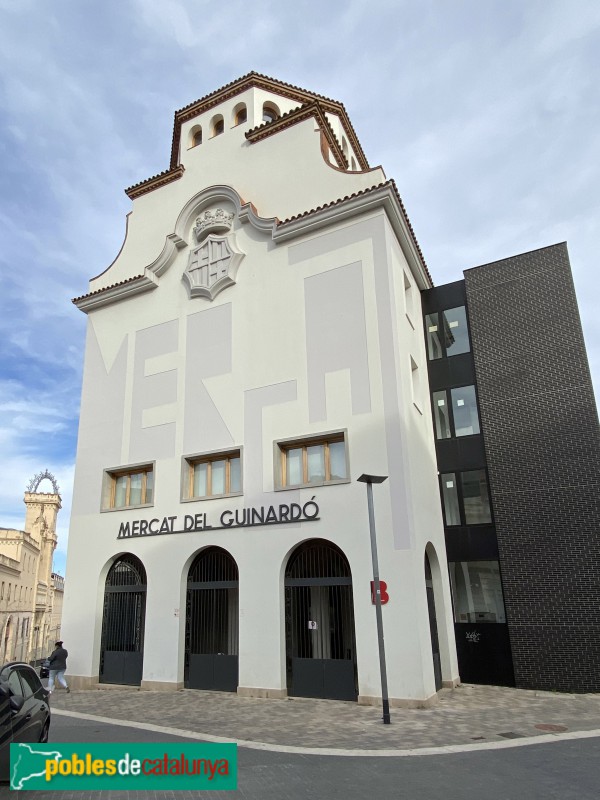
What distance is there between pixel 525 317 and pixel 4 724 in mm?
17520

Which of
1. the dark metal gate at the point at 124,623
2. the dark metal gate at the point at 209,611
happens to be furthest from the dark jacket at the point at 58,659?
the dark metal gate at the point at 209,611

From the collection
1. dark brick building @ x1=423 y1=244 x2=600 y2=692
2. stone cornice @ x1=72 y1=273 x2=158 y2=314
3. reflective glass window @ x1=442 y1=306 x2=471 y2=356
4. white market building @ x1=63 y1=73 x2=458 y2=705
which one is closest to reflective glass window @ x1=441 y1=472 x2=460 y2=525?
dark brick building @ x1=423 y1=244 x2=600 y2=692

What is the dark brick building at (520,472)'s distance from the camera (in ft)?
52.0

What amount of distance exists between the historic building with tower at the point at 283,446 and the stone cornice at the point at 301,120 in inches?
4.1

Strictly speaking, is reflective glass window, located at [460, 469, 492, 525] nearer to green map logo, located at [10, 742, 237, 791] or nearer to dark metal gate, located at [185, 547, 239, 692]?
dark metal gate, located at [185, 547, 239, 692]

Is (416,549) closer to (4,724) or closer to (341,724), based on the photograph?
(341,724)

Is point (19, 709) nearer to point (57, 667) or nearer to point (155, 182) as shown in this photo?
point (57, 667)

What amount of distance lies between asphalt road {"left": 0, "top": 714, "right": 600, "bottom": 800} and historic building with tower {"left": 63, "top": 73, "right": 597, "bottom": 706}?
4.75 metres

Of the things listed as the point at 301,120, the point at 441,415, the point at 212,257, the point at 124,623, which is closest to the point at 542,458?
the point at 441,415

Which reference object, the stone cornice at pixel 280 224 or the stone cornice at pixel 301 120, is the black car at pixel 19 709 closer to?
the stone cornice at pixel 280 224

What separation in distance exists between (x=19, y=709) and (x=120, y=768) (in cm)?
183

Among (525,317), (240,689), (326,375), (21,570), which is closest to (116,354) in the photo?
(326,375)

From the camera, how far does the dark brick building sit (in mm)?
15859

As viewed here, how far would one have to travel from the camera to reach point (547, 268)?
61.9 feet
